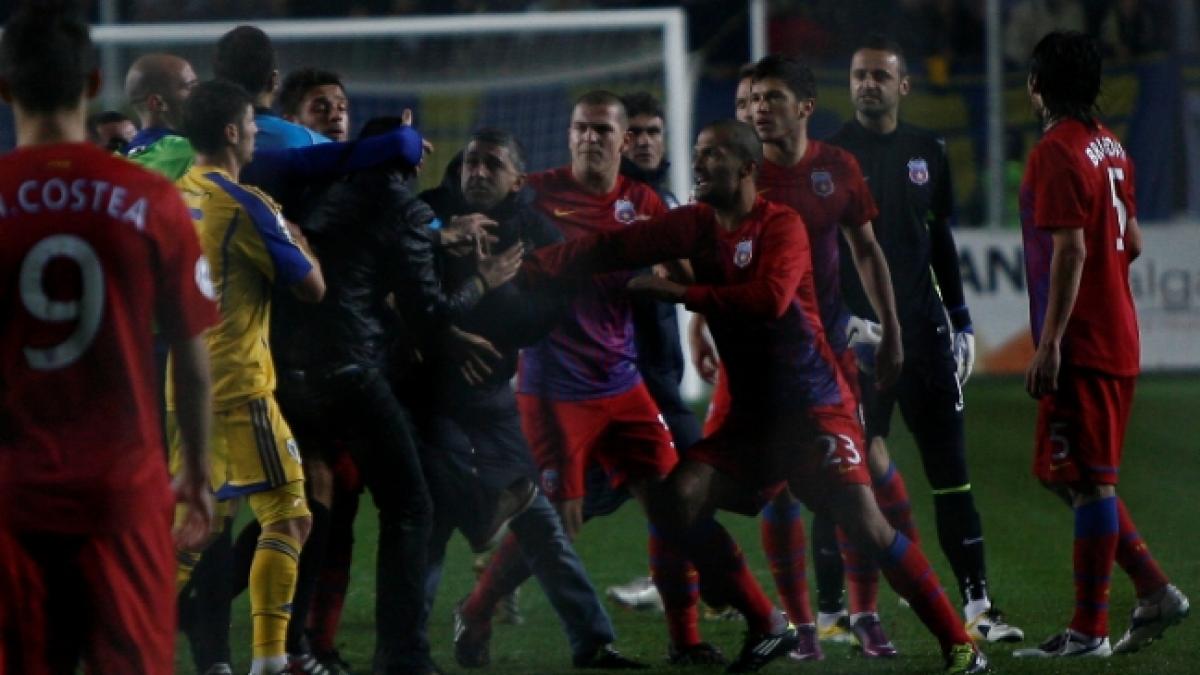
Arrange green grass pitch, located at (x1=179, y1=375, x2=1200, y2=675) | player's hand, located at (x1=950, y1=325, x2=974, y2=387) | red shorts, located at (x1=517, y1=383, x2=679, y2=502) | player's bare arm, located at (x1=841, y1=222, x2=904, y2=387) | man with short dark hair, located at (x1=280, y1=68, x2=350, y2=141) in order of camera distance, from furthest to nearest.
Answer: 1. player's hand, located at (x1=950, y1=325, x2=974, y2=387)
2. red shorts, located at (x1=517, y1=383, x2=679, y2=502)
3. man with short dark hair, located at (x1=280, y1=68, x2=350, y2=141)
4. player's bare arm, located at (x1=841, y1=222, x2=904, y2=387)
5. green grass pitch, located at (x1=179, y1=375, x2=1200, y2=675)

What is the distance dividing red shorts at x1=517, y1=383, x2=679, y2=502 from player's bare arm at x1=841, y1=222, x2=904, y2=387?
32.2 inches

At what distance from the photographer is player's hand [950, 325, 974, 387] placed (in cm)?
634

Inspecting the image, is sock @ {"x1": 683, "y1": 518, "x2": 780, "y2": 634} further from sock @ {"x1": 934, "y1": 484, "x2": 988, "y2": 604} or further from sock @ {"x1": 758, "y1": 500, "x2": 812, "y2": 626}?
sock @ {"x1": 934, "y1": 484, "x2": 988, "y2": 604}

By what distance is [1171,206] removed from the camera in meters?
15.2

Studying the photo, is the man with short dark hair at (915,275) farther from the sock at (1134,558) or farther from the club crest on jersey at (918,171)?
the sock at (1134,558)

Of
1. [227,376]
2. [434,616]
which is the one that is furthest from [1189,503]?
[227,376]

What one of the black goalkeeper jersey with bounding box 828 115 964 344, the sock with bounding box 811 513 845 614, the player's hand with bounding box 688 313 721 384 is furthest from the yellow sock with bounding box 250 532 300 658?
the black goalkeeper jersey with bounding box 828 115 964 344

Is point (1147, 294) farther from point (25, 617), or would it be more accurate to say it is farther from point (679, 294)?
point (25, 617)

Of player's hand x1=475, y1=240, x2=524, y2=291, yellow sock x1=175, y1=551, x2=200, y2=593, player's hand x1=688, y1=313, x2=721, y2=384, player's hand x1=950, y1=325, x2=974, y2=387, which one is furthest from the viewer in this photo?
player's hand x1=688, y1=313, x2=721, y2=384

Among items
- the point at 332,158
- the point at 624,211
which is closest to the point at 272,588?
the point at 332,158

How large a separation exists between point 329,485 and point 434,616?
128 centimetres

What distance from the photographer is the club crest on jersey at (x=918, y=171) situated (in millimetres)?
6215

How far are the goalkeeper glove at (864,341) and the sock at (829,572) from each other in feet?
1.76

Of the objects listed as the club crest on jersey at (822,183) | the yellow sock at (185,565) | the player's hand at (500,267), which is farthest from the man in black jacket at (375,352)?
the club crest on jersey at (822,183)
